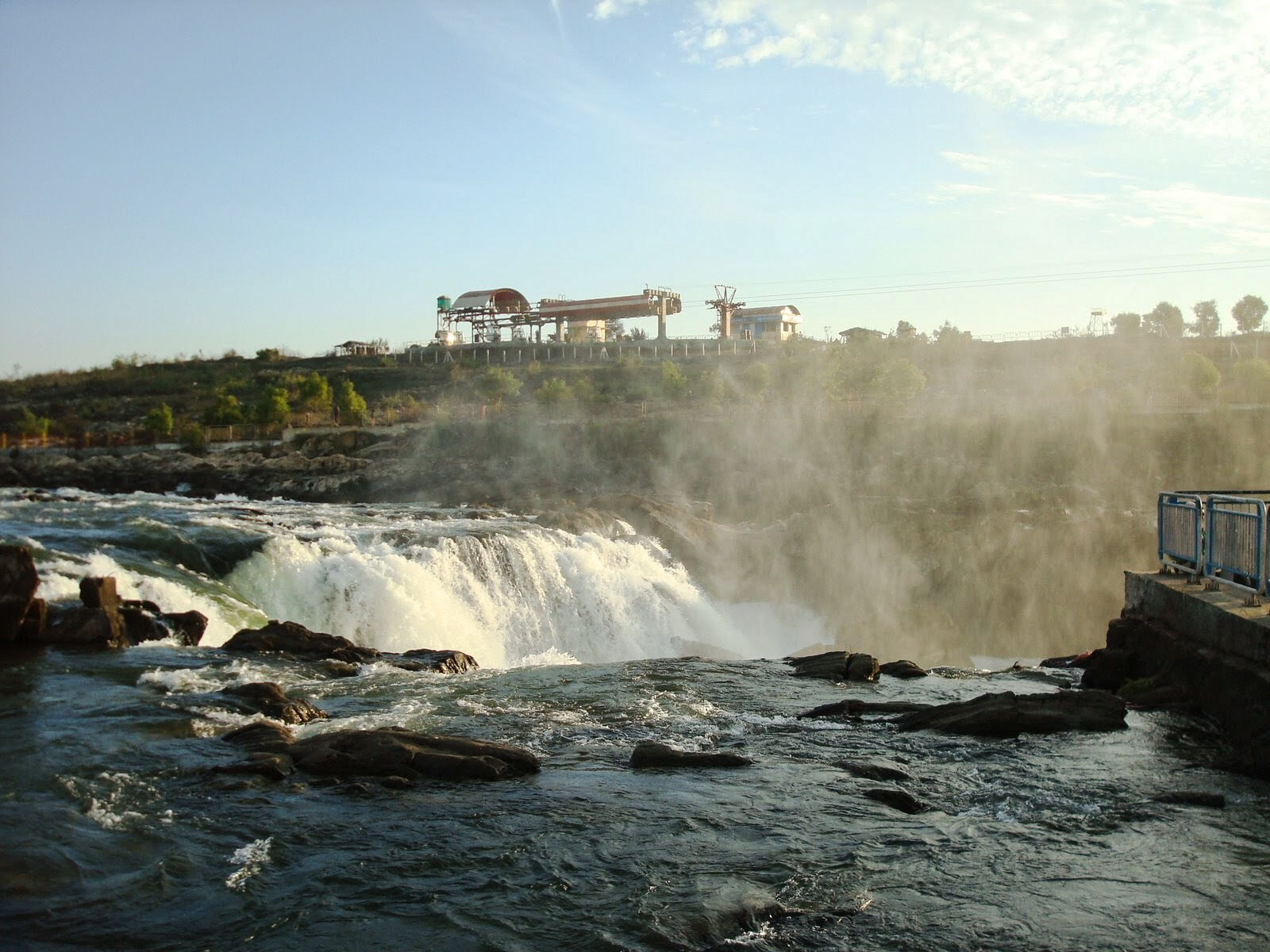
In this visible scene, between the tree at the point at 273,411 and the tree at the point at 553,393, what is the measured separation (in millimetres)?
15866

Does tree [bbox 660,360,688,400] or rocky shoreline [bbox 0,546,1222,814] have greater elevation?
tree [bbox 660,360,688,400]

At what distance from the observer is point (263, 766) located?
36.1 feet

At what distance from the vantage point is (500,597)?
2517 centimetres

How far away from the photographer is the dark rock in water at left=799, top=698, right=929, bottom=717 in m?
15.1

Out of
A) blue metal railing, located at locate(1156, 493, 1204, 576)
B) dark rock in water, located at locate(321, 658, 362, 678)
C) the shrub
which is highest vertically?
the shrub

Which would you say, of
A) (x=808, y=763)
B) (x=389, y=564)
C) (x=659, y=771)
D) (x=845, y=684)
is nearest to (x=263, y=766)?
(x=659, y=771)

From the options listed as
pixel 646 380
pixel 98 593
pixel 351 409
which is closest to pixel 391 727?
pixel 98 593

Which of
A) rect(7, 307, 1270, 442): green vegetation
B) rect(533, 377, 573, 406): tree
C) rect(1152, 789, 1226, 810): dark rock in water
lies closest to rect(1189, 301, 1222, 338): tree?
rect(7, 307, 1270, 442): green vegetation

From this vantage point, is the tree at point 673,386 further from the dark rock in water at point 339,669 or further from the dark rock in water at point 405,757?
the dark rock in water at point 405,757

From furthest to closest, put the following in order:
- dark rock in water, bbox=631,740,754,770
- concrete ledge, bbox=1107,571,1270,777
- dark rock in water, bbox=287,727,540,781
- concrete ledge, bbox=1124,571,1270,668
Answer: concrete ledge, bbox=1124,571,1270,668
concrete ledge, bbox=1107,571,1270,777
dark rock in water, bbox=631,740,754,770
dark rock in water, bbox=287,727,540,781

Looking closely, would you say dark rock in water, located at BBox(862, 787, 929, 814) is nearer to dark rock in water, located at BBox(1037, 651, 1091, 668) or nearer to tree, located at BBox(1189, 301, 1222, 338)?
dark rock in water, located at BBox(1037, 651, 1091, 668)

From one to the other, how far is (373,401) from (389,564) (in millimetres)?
53488

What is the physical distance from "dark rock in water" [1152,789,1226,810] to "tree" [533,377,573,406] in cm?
5147

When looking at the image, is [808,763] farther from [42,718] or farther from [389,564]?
[389,564]
